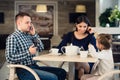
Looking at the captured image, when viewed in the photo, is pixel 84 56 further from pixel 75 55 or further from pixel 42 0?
pixel 42 0

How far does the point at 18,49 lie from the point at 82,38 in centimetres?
115

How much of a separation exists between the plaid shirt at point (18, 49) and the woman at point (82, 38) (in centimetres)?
80

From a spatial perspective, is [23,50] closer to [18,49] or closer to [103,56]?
[18,49]

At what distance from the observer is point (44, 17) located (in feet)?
47.8

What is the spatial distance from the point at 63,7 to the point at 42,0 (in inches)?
44.9

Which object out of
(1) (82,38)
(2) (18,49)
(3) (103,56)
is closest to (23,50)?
(2) (18,49)

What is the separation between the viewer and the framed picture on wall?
1452cm

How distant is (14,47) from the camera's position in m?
3.31

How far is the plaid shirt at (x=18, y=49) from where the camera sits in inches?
130

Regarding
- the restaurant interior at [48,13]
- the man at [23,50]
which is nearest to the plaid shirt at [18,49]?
the man at [23,50]

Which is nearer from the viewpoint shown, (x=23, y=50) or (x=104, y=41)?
(x=23, y=50)

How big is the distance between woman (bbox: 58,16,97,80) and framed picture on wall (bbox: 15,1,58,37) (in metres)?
10.2

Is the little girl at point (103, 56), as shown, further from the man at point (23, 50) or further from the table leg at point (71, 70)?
the man at point (23, 50)

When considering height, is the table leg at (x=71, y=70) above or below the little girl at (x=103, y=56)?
below
